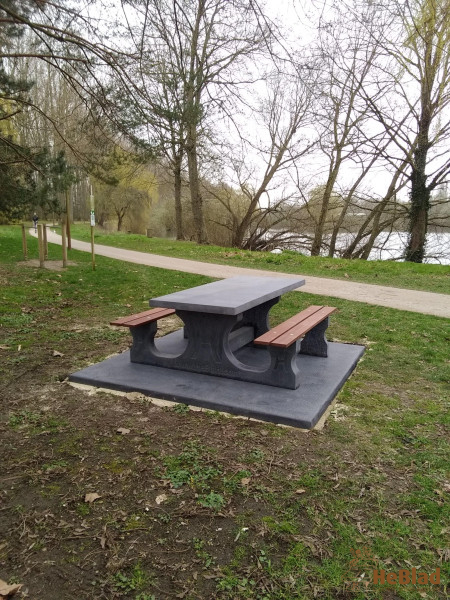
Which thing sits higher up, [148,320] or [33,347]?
[148,320]

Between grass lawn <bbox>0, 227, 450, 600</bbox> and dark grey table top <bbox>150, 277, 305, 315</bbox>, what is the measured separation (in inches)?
31.4

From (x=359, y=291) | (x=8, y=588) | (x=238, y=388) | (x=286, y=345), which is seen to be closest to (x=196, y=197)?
(x=359, y=291)

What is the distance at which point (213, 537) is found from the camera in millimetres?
2111

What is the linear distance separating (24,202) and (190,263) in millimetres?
4423

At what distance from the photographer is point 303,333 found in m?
3.62

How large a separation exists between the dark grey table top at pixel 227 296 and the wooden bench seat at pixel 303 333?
283 millimetres

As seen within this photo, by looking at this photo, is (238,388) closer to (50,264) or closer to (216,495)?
(216,495)

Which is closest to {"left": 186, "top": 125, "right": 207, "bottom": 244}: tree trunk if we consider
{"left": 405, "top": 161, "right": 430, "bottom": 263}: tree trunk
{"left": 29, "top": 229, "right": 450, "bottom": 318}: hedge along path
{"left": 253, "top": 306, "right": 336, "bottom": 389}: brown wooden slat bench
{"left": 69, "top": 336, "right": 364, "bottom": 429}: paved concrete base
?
{"left": 29, "top": 229, "right": 450, "bottom": 318}: hedge along path

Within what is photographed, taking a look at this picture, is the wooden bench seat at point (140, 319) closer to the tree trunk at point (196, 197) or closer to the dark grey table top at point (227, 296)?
the dark grey table top at point (227, 296)

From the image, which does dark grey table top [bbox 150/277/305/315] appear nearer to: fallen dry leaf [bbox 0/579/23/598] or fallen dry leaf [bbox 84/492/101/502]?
fallen dry leaf [bbox 84/492/101/502]

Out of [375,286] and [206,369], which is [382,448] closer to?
[206,369]

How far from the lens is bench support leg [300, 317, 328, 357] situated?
4598mm

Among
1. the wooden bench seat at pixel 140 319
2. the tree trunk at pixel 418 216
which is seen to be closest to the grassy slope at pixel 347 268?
the tree trunk at pixel 418 216

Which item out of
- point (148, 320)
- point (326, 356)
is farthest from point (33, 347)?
point (326, 356)
